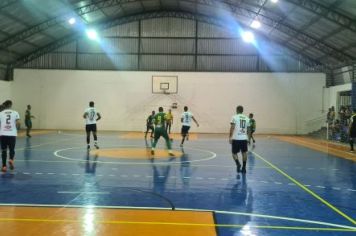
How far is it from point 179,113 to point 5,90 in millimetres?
16475

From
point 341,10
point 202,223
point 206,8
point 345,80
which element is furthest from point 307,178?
point 206,8

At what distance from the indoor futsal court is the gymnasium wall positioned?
99mm

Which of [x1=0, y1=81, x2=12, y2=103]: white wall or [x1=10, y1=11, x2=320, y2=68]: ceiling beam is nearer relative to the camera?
[x1=0, y1=81, x2=12, y2=103]: white wall

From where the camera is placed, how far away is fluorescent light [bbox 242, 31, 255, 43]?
39062 mm

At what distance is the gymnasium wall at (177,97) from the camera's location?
39.4m

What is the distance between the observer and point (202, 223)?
23.8 feet

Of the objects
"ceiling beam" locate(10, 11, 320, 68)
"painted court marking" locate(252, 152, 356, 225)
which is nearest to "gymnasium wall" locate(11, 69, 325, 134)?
"ceiling beam" locate(10, 11, 320, 68)

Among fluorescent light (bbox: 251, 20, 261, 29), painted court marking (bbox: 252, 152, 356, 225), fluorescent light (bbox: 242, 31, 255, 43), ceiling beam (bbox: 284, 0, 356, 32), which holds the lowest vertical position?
painted court marking (bbox: 252, 152, 356, 225)

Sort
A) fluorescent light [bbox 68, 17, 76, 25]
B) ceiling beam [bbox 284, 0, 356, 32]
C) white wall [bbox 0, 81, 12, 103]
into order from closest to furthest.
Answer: ceiling beam [bbox 284, 0, 356, 32] < fluorescent light [bbox 68, 17, 76, 25] < white wall [bbox 0, 81, 12, 103]

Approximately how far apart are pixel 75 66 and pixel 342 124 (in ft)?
81.7

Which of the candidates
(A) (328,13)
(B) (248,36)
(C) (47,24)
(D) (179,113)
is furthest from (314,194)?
(B) (248,36)

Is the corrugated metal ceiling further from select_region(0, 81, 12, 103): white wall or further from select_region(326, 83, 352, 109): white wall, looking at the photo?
select_region(326, 83, 352, 109): white wall

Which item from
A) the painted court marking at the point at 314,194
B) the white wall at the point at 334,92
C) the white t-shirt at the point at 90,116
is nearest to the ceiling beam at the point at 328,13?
the white wall at the point at 334,92

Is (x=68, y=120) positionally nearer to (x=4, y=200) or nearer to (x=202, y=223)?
(x=4, y=200)
